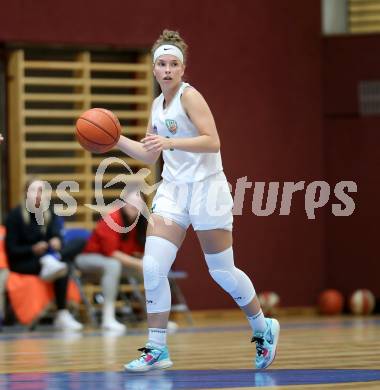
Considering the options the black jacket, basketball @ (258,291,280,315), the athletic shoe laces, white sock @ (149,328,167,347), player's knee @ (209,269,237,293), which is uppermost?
the black jacket

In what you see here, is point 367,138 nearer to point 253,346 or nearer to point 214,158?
point 253,346

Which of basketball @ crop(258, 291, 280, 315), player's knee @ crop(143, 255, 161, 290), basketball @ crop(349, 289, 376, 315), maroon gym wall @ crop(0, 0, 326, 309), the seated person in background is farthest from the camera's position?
basketball @ crop(349, 289, 376, 315)

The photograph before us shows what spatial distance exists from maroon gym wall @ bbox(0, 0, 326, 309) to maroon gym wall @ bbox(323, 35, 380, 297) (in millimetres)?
140

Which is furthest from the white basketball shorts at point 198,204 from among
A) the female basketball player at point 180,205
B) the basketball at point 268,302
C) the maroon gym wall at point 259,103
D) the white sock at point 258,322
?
the basketball at point 268,302

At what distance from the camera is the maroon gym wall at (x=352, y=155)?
42.8 feet

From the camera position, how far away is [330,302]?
41.9ft

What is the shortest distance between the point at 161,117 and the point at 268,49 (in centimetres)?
714

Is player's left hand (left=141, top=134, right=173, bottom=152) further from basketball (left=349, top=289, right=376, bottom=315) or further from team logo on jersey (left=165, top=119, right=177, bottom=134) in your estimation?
basketball (left=349, top=289, right=376, bottom=315)

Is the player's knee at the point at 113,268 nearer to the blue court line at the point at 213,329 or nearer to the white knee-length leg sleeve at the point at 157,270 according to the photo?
the blue court line at the point at 213,329

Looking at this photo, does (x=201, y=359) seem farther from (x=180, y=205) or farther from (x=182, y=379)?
(x=182, y=379)

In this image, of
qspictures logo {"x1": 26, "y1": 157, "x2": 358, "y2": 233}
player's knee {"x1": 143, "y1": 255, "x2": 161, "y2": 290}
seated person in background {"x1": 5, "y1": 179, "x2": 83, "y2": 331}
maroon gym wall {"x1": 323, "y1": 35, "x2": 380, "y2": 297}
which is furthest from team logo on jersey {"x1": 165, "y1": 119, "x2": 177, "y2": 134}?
maroon gym wall {"x1": 323, "y1": 35, "x2": 380, "y2": 297}

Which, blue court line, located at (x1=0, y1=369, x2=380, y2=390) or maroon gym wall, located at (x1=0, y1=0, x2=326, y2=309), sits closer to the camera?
blue court line, located at (x1=0, y1=369, x2=380, y2=390)

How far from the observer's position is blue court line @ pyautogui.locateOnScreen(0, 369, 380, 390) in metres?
5.12

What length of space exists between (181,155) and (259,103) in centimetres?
707
